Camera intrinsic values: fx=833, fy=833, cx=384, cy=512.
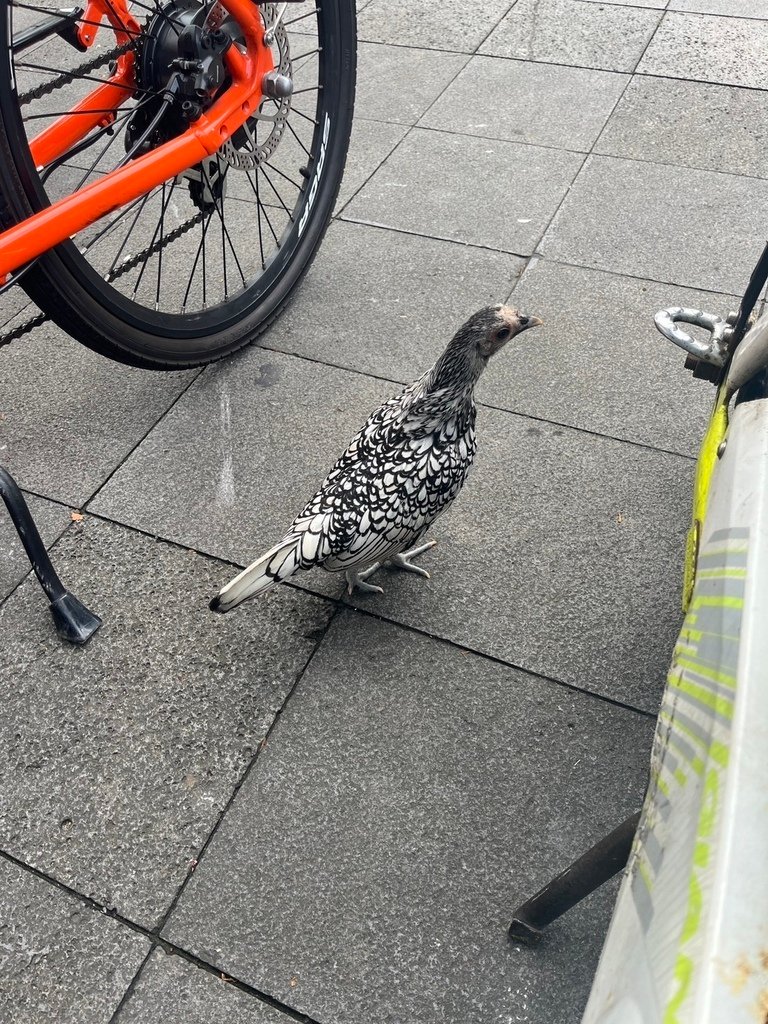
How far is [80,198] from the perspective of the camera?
98.8 inches

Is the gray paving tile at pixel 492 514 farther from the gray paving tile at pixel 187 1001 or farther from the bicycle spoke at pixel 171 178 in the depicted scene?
the gray paving tile at pixel 187 1001

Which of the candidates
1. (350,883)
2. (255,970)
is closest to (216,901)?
(255,970)

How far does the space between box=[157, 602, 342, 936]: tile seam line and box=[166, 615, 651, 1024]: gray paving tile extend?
0.07 feet

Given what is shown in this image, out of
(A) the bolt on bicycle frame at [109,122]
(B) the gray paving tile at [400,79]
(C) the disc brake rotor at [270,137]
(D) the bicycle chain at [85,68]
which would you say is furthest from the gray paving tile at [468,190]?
(D) the bicycle chain at [85,68]

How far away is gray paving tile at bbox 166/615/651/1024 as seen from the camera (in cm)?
193

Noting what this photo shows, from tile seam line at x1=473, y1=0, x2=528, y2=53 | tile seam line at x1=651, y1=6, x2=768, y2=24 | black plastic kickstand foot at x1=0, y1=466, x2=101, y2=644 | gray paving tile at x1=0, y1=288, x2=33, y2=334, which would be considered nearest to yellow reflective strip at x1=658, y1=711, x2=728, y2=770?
black plastic kickstand foot at x1=0, y1=466, x2=101, y2=644

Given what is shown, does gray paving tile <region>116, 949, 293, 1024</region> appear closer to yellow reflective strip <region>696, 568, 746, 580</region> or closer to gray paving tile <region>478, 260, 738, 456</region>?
yellow reflective strip <region>696, 568, 746, 580</region>

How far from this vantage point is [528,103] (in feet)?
16.3

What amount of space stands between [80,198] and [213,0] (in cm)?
97

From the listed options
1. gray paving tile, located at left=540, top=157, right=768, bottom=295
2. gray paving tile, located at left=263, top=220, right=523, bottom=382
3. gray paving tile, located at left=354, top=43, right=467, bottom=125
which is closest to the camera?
gray paving tile, located at left=263, top=220, right=523, bottom=382

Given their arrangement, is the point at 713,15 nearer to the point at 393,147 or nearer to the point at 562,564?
the point at 393,147

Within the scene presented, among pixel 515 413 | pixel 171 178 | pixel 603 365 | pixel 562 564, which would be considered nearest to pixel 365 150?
pixel 171 178

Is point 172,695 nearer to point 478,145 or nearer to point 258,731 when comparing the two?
point 258,731

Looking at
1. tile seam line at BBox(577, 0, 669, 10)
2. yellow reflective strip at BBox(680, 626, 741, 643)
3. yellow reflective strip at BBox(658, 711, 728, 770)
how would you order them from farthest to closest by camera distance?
1. tile seam line at BBox(577, 0, 669, 10)
2. yellow reflective strip at BBox(680, 626, 741, 643)
3. yellow reflective strip at BBox(658, 711, 728, 770)
